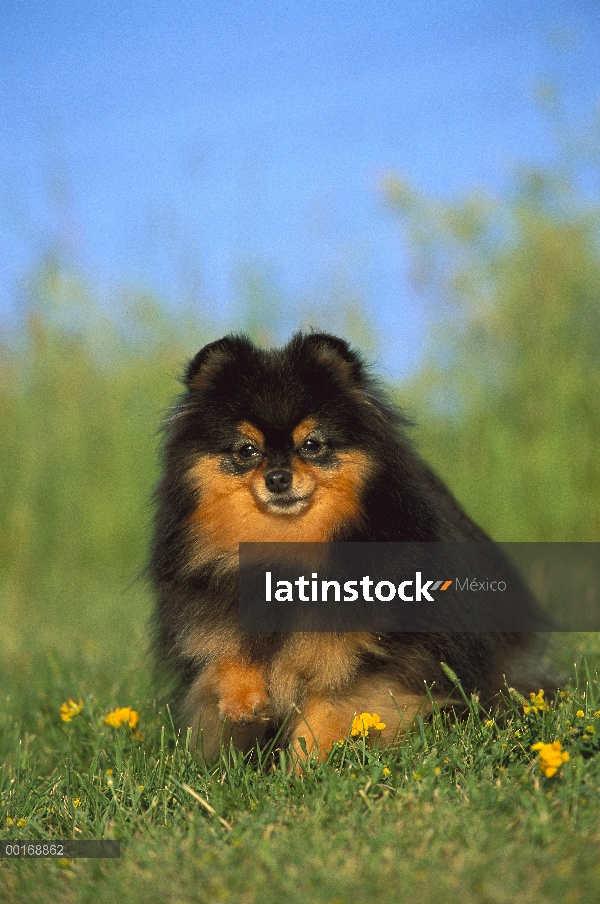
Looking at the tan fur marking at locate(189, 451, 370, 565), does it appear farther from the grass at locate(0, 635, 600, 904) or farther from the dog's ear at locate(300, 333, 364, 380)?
the grass at locate(0, 635, 600, 904)

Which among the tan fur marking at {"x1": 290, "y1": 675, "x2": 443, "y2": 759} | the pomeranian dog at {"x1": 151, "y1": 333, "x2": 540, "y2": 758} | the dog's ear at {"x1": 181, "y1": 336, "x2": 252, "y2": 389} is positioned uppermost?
the dog's ear at {"x1": 181, "y1": 336, "x2": 252, "y2": 389}

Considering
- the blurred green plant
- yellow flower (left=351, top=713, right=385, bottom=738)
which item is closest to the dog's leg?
yellow flower (left=351, top=713, right=385, bottom=738)

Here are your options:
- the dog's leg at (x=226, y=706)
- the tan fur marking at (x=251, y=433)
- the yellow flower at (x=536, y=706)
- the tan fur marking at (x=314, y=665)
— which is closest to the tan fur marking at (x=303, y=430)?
the tan fur marking at (x=251, y=433)

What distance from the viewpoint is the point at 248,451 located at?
12.2 feet

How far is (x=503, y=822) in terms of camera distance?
8.84 feet

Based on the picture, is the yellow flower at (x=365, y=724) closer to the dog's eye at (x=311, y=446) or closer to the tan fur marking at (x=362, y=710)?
the tan fur marking at (x=362, y=710)

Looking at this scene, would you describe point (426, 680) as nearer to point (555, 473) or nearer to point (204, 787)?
point (204, 787)

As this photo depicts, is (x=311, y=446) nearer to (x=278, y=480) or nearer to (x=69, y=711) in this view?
(x=278, y=480)

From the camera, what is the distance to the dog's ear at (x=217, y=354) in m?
3.91

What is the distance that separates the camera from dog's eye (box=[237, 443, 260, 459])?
12.2ft

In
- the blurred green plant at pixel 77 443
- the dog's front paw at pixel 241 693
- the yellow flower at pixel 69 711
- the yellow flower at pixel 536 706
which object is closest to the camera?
the yellow flower at pixel 536 706

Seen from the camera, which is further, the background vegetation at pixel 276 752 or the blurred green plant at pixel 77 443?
the blurred green plant at pixel 77 443

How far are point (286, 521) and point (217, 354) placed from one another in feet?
2.37

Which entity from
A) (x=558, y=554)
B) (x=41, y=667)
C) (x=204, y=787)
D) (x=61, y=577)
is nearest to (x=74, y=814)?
(x=204, y=787)
